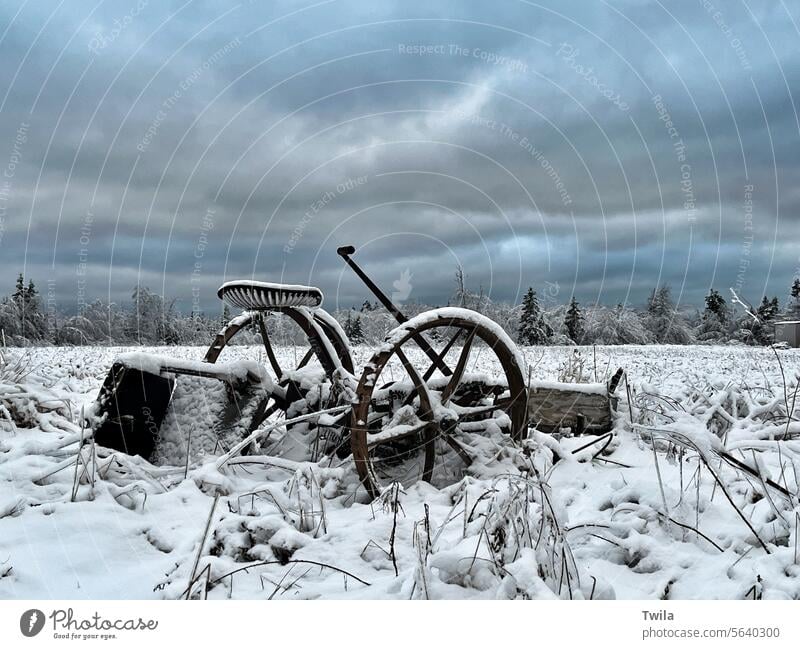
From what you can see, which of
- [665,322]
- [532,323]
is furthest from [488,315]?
[665,322]

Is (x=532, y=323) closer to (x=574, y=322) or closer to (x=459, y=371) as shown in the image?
(x=574, y=322)

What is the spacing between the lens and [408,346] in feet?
51.6

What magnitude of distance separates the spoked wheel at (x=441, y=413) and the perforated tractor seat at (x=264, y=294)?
0.84m

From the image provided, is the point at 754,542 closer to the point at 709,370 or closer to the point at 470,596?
the point at 470,596

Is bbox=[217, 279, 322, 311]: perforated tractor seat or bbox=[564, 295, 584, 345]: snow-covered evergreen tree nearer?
bbox=[217, 279, 322, 311]: perforated tractor seat

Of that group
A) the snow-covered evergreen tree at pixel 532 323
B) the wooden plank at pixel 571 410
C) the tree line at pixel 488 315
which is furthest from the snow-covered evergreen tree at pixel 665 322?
the wooden plank at pixel 571 410

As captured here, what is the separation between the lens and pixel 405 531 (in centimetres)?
253

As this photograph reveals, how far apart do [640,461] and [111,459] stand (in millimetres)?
3192

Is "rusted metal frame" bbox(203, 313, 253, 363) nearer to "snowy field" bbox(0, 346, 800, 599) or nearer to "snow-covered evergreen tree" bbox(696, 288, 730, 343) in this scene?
"snowy field" bbox(0, 346, 800, 599)

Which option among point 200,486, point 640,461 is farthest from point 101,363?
point 640,461

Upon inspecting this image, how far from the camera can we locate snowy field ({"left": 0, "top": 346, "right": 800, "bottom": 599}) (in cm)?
197

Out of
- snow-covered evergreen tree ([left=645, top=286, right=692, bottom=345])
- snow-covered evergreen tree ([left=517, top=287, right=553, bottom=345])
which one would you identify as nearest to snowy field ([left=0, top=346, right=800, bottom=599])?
snow-covered evergreen tree ([left=517, top=287, right=553, bottom=345])

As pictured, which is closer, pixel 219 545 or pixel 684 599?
pixel 684 599
